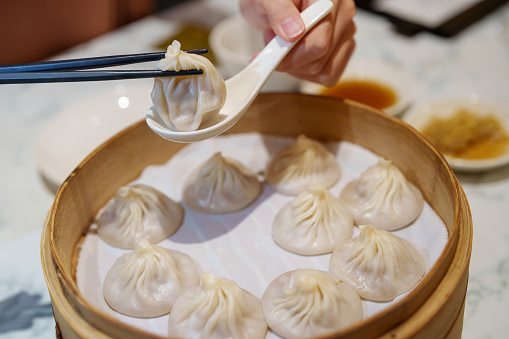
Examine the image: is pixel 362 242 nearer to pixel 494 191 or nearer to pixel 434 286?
pixel 434 286

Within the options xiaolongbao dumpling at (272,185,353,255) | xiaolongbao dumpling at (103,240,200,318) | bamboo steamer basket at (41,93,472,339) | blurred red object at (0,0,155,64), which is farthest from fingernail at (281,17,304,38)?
blurred red object at (0,0,155,64)

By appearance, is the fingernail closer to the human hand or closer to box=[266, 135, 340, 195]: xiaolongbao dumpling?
the human hand

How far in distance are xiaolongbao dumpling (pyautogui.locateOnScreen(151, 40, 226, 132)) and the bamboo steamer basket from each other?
39 cm

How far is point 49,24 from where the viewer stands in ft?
10.5

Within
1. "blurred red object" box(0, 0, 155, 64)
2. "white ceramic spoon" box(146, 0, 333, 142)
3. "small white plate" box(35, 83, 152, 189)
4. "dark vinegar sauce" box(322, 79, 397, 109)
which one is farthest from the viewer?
"blurred red object" box(0, 0, 155, 64)

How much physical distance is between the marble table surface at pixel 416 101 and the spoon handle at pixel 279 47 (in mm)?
1040

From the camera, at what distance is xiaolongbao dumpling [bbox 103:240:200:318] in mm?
1401

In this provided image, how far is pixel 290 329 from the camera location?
1.29 metres

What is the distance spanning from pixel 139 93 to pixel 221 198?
1077mm

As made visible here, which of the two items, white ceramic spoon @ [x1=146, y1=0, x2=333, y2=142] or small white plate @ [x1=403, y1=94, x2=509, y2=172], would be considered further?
small white plate @ [x1=403, y1=94, x2=509, y2=172]

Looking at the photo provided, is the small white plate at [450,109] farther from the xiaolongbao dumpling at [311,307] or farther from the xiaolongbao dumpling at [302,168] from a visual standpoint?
the xiaolongbao dumpling at [311,307]

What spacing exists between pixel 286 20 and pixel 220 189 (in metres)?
0.64

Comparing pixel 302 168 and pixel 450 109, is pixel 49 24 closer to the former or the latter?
pixel 302 168

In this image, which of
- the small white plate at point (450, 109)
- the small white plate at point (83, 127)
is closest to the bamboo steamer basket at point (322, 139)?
the small white plate at point (83, 127)
